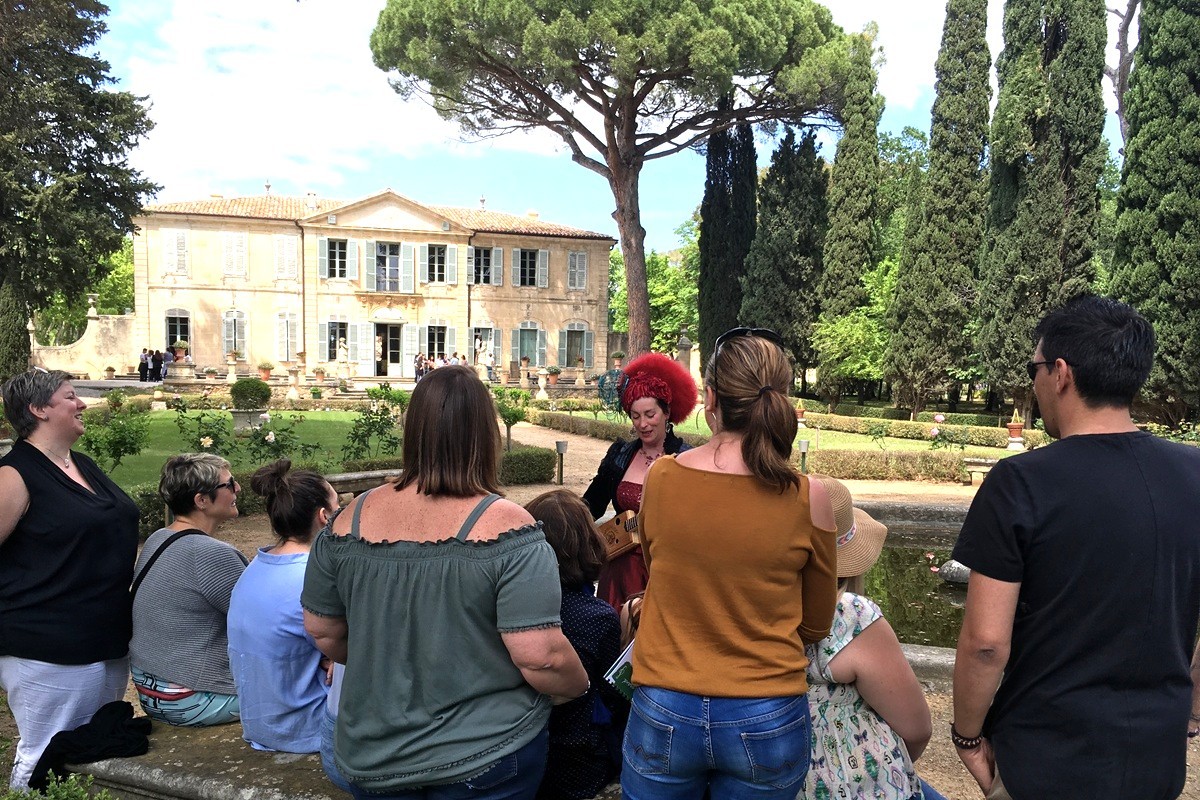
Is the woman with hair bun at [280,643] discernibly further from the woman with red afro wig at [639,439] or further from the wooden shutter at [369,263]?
the wooden shutter at [369,263]

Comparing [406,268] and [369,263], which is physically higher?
[369,263]

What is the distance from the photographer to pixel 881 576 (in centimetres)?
605

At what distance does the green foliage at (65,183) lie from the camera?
51.3ft

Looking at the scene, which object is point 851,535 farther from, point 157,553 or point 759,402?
point 157,553

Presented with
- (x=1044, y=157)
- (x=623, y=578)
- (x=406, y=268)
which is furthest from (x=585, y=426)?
(x=406, y=268)

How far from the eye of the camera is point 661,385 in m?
3.12

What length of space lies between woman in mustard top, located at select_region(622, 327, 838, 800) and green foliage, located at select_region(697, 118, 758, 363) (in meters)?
23.7

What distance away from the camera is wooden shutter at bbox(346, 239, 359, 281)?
96.4 feet

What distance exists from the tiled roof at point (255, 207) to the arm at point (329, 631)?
29.3m

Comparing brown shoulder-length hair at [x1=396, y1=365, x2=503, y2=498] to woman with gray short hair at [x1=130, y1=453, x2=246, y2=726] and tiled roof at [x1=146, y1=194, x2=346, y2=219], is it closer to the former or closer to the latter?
woman with gray short hair at [x1=130, y1=453, x2=246, y2=726]

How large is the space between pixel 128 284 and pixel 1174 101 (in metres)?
44.8

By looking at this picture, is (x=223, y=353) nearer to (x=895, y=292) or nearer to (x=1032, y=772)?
(x=895, y=292)

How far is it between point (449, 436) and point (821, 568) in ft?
2.35

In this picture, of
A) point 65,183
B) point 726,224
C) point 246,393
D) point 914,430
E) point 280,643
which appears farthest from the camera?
point 726,224
